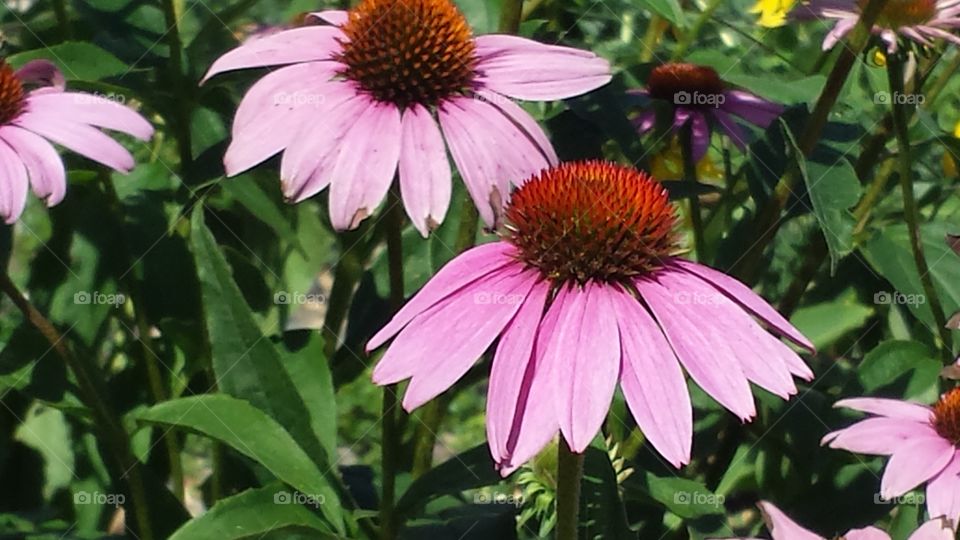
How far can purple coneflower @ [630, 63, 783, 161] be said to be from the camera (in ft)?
4.07

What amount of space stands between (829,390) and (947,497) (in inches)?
17.0

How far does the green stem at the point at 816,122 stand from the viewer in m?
1.03

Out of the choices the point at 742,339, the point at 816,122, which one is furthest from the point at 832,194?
the point at 742,339

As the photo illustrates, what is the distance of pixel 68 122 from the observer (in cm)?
109

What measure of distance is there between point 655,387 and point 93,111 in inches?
22.6

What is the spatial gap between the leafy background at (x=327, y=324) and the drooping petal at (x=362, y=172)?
203 millimetres

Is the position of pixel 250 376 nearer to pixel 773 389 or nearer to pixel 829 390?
pixel 773 389

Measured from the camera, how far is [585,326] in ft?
2.72

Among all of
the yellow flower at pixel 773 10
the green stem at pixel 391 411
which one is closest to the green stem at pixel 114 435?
the green stem at pixel 391 411

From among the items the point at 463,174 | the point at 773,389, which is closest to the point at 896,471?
the point at 773,389

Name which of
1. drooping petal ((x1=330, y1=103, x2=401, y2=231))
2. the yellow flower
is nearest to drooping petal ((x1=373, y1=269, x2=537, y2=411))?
drooping petal ((x1=330, y1=103, x2=401, y2=231))

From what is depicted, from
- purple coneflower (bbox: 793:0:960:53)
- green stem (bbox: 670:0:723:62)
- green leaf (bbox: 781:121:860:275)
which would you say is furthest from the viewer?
green stem (bbox: 670:0:723:62)

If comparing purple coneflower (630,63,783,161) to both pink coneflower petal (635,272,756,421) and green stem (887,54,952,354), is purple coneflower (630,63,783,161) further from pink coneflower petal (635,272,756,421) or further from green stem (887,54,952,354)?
pink coneflower petal (635,272,756,421)

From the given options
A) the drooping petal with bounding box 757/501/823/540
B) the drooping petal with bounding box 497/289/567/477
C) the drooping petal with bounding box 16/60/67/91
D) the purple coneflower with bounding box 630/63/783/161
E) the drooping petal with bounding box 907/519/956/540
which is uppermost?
the drooping petal with bounding box 16/60/67/91
